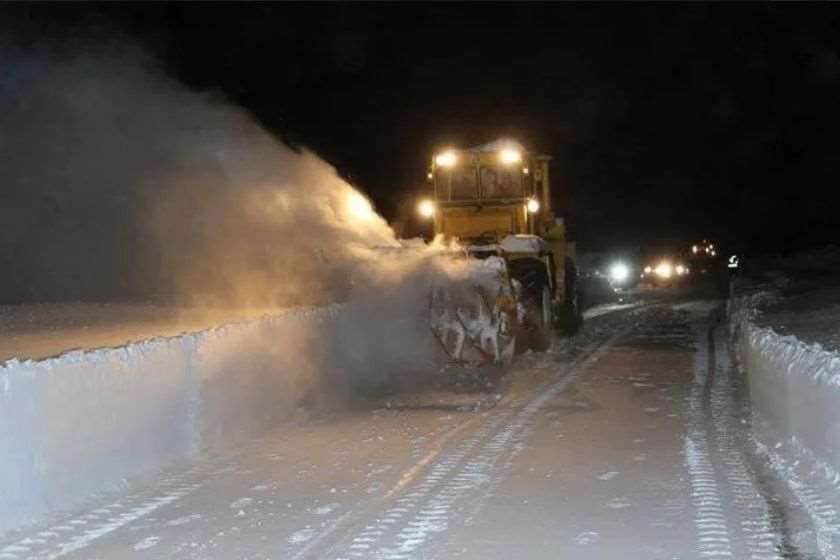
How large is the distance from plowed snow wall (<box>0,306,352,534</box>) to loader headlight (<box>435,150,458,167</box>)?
29.1ft

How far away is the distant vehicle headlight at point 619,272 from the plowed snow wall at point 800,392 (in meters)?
38.2

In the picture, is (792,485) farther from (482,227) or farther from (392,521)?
(482,227)

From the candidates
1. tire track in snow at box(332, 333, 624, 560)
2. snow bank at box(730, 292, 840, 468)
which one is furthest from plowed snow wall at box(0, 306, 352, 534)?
snow bank at box(730, 292, 840, 468)

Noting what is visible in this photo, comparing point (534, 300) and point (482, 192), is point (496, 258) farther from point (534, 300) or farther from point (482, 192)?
point (482, 192)

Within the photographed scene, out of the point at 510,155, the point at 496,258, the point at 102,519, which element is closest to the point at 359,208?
the point at 510,155

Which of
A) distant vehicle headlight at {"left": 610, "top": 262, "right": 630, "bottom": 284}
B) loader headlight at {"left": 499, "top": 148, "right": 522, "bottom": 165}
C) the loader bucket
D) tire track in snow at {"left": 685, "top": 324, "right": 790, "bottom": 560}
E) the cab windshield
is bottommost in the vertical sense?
tire track in snow at {"left": 685, "top": 324, "right": 790, "bottom": 560}

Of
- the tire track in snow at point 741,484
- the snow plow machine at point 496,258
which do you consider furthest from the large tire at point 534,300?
the tire track in snow at point 741,484

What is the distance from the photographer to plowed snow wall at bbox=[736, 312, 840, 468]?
30.2 ft

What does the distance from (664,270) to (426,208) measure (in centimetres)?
3692

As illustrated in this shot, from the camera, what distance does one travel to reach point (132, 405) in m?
10.7

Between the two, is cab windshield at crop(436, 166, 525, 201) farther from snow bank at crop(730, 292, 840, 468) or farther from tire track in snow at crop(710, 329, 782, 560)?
snow bank at crop(730, 292, 840, 468)

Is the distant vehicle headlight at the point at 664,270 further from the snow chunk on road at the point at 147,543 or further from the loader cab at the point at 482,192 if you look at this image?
the snow chunk on road at the point at 147,543

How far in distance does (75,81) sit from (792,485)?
17.4 meters

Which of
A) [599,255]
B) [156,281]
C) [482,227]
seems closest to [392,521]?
[482,227]
